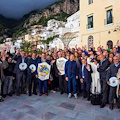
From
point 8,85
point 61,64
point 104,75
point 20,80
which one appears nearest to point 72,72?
point 61,64

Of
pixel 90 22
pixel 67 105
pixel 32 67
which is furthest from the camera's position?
pixel 90 22

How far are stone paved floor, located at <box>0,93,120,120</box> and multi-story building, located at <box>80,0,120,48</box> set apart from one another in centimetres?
1124

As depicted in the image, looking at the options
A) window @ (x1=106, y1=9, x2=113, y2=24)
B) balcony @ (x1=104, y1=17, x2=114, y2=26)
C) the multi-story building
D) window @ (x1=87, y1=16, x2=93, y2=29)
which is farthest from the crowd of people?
window @ (x1=87, y1=16, x2=93, y2=29)

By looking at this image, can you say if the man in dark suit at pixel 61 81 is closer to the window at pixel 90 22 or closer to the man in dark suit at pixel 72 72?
the man in dark suit at pixel 72 72

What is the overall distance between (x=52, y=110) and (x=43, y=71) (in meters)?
1.90

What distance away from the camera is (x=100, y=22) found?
49.2 ft

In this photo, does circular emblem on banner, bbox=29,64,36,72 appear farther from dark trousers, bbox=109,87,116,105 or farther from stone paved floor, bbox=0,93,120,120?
dark trousers, bbox=109,87,116,105

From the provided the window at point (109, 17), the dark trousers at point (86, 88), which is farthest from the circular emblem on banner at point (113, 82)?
the window at point (109, 17)

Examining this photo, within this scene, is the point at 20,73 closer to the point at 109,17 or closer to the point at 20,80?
the point at 20,80

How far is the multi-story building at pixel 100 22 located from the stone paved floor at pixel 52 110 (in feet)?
36.9

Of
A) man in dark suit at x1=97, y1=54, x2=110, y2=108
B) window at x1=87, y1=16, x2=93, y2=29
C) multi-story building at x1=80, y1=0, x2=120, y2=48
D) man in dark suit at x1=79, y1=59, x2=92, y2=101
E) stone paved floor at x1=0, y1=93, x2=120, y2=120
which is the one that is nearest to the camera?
stone paved floor at x1=0, y1=93, x2=120, y2=120

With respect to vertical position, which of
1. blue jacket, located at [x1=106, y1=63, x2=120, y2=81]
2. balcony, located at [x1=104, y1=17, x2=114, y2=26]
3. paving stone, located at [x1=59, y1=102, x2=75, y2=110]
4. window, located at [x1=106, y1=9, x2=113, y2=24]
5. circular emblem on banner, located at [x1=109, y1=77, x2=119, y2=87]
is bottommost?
paving stone, located at [x1=59, y1=102, x2=75, y2=110]

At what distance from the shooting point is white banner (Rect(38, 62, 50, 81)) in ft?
16.8

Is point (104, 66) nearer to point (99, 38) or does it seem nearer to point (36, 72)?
point (36, 72)
